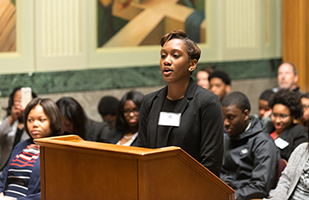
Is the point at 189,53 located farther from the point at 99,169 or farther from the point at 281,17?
the point at 281,17

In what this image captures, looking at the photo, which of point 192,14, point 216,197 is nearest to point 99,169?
point 216,197

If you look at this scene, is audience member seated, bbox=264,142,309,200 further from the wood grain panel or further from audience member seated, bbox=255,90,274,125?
the wood grain panel

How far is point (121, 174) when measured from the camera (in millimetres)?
2193

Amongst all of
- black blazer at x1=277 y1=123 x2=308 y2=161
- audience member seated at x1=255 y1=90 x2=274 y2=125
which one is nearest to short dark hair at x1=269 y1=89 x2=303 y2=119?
black blazer at x1=277 y1=123 x2=308 y2=161

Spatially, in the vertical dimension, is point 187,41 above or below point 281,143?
above

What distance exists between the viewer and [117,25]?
7270 mm

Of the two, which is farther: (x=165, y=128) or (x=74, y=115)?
(x=74, y=115)

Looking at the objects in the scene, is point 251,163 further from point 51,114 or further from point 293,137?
point 51,114

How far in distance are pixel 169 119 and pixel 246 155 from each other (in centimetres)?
151

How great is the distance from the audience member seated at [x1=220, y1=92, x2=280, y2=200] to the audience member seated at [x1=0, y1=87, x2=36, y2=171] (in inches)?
90.2

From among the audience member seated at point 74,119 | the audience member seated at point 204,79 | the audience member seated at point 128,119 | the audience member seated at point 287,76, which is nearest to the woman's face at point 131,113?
the audience member seated at point 128,119

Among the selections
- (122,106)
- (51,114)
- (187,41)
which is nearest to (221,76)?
(122,106)

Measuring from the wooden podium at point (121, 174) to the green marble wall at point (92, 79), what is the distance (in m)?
3.99

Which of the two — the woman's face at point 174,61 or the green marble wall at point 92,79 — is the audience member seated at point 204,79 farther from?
the woman's face at point 174,61
